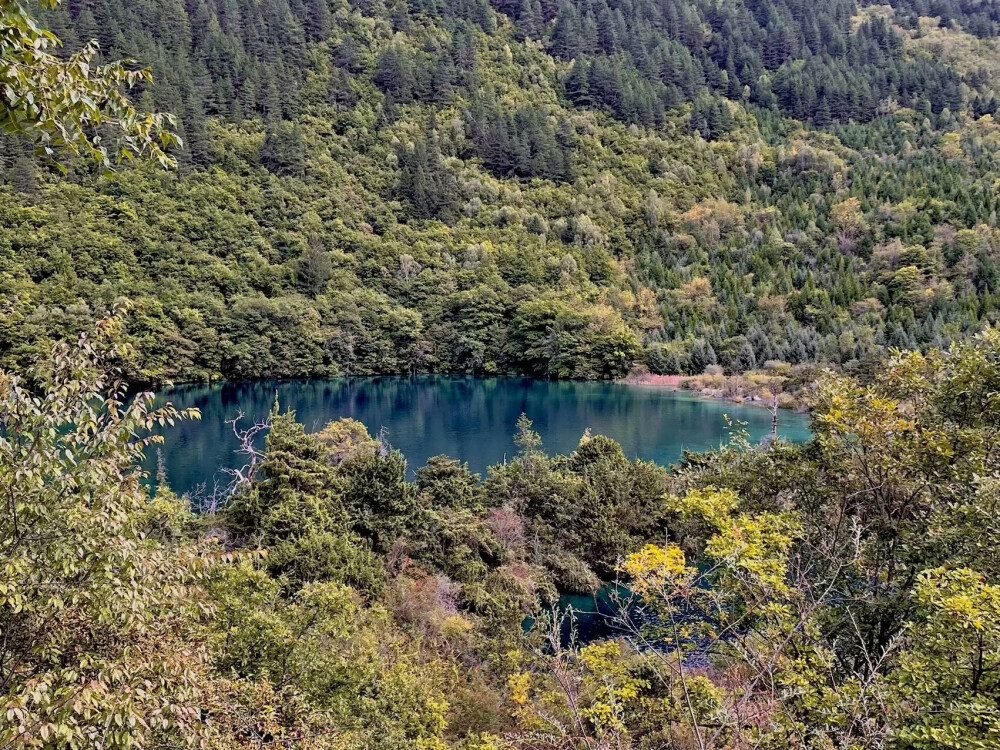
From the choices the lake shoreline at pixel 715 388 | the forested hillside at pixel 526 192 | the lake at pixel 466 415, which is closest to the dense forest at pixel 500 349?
the forested hillside at pixel 526 192

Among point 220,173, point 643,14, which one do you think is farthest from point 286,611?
point 643,14

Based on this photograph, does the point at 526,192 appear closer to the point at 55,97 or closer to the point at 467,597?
the point at 467,597

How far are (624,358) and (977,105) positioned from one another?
7155 cm

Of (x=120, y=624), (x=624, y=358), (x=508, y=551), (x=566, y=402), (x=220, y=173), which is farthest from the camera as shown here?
(x=220, y=173)

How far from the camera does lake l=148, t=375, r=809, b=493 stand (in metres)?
30.1

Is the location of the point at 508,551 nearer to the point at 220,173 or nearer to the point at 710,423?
the point at 710,423

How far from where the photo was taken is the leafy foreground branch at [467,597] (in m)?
3.54

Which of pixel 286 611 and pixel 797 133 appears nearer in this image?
pixel 286 611

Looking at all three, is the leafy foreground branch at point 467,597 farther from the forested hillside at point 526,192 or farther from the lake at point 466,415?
the forested hillside at point 526,192

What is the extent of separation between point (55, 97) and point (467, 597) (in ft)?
46.1

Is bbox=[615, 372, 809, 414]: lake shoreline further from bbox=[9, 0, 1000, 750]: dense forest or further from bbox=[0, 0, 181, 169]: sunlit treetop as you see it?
bbox=[0, 0, 181, 169]: sunlit treetop

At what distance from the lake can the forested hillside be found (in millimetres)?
6526

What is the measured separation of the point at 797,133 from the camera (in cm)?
8825

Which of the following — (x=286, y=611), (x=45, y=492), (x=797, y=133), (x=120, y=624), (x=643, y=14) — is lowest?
(x=286, y=611)
